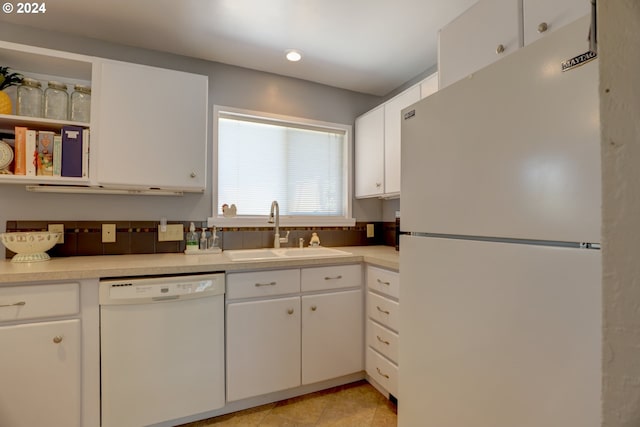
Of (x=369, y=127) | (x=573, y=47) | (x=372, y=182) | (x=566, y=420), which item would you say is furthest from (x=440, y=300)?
(x=369, y=127)

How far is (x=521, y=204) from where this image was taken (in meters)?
0.76

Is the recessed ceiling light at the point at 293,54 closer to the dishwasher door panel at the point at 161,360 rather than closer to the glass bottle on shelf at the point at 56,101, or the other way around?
the glass bottle on shelf at the point at 56,101

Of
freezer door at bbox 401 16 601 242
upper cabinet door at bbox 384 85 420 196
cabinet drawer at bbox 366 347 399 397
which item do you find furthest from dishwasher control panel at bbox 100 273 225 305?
upper cabinet door at bbox 384 85 420 196

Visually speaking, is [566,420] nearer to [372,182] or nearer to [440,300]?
[440,300]

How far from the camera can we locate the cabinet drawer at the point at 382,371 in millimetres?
1756

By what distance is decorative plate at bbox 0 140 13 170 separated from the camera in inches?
62.1

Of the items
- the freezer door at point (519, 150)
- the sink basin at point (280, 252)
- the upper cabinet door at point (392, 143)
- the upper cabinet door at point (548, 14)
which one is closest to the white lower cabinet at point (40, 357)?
the sink basin at point (280, 252)

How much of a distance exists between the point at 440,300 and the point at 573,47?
2.47 ft

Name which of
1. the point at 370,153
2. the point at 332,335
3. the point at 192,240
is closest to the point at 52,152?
the point at 192,240

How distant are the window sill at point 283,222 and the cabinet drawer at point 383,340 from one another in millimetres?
942

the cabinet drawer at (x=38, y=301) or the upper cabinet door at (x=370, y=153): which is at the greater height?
the upper cabinet door at (x=370, y=153)

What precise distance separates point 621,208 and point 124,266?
1.80m

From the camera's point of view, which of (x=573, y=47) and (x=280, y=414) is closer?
(x=573, y=47)

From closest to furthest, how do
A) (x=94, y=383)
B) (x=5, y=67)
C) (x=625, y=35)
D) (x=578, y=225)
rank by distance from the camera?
(x=625, y=35) < (x=578, y=225) < (x=94, y=383) < (x=5, y=67)
